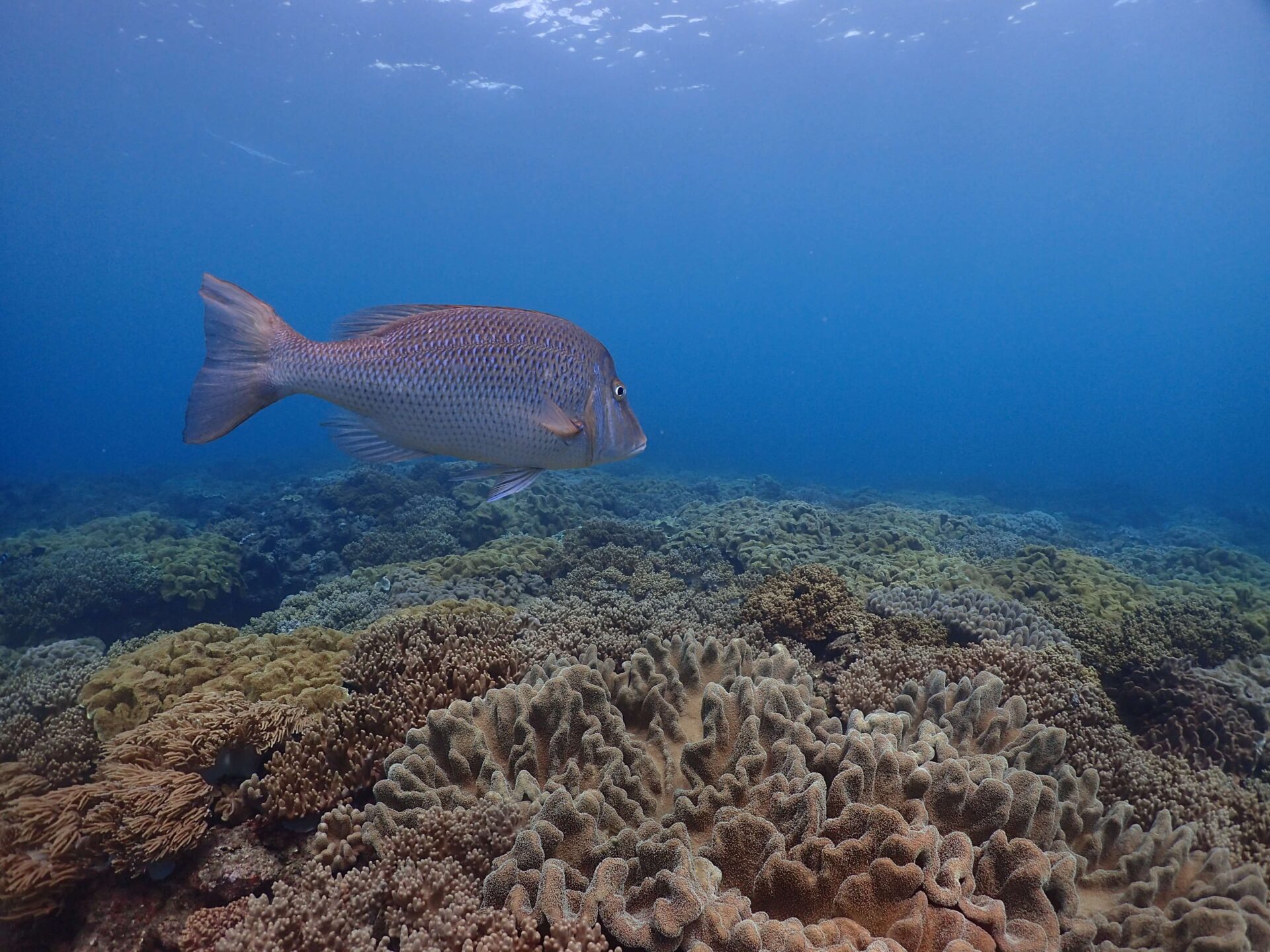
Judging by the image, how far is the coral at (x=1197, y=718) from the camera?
4.43 m

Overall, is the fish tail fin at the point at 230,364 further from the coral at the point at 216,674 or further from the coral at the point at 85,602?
the coral at the point at 85,602

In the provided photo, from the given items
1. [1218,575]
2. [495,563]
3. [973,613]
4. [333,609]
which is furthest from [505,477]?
[1218,575]

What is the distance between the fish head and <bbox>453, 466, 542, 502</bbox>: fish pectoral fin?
44 cm

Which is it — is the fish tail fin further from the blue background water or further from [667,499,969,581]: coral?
the blue background water

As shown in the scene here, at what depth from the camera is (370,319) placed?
3883mm

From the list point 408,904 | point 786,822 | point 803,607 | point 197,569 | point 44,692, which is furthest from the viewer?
point 197,569

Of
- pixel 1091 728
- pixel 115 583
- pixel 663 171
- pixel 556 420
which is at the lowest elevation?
pixel 115 583

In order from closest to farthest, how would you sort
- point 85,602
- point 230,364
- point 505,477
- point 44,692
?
point 230,364 < point 505,477 < point 44,692 < point 85,602

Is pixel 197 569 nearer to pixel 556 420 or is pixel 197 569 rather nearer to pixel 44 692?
pixel 44 692

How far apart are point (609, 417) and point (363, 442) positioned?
159 centimetres

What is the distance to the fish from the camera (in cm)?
344

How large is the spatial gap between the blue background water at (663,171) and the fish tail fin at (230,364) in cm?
3426

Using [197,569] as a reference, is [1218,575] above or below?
above

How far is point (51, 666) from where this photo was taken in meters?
6.46
